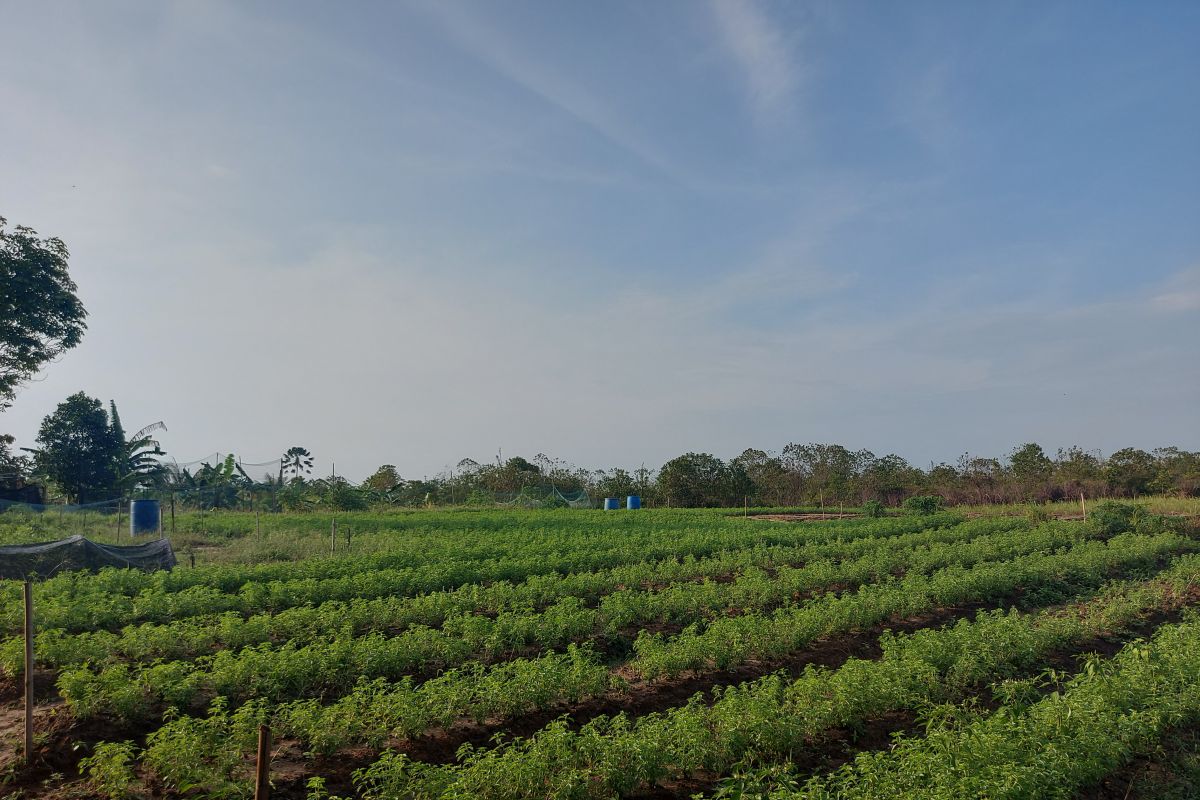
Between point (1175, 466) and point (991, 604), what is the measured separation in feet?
111

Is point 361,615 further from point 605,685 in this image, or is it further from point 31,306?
point 31,306

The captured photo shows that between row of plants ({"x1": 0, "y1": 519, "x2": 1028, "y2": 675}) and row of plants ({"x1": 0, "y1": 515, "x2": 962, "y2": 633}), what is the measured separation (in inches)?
11.4

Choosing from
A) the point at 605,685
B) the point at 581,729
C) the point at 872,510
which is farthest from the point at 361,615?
the point at 872,510

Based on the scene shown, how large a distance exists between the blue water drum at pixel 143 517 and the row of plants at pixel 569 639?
1574cm

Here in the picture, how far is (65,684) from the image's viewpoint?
7.35m

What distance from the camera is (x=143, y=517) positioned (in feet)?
74.9

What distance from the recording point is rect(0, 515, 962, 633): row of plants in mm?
10664

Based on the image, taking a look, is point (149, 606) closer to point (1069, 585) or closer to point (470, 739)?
point (470, 739)

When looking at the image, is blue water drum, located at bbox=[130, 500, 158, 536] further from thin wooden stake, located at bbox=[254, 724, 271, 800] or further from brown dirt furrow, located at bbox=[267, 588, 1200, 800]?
thin wooden stake, located at bbox=[254, 724, 271, 800]

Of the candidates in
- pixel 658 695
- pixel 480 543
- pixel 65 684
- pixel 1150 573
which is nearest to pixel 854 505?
pixel 1150 573

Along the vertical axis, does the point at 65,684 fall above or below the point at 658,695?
above

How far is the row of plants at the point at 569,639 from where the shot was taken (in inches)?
305

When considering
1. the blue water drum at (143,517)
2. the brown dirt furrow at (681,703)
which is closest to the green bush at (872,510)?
the brown dirt furrow at (681,703)

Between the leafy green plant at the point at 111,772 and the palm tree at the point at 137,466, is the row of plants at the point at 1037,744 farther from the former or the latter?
the palm tree at the point at 137,466
